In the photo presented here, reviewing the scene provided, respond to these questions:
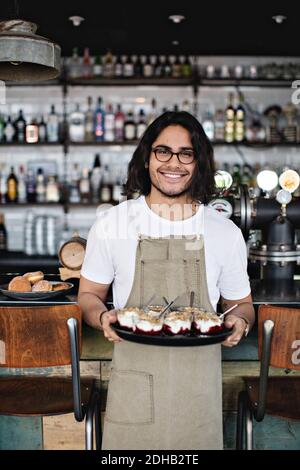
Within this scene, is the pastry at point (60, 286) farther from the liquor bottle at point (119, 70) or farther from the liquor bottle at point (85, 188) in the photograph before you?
the liquor bottle at point (119, 70)

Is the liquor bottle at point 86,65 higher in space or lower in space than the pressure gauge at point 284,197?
higher

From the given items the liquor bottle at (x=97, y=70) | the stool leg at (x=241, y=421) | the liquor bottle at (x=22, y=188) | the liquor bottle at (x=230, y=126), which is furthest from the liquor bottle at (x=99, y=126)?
the stool leg at (x=241, y=421)

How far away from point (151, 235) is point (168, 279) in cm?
14

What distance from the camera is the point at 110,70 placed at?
442 centimetres

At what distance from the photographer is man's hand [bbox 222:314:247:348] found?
1.57 m

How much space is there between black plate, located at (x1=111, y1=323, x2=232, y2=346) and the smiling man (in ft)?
0.35

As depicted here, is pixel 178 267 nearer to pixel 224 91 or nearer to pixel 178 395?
pixel 178 395

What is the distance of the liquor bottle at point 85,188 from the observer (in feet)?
14.7

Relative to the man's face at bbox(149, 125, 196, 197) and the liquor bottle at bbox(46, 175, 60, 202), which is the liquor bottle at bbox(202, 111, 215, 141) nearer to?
the liquor bottle at bbox(46, 175, 60, 202)

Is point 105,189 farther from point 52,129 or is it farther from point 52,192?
point 52,129

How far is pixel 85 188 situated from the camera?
4.48m

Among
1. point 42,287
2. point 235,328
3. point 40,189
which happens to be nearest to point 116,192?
point 40,189

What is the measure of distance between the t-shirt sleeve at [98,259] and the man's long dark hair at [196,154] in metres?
0.23

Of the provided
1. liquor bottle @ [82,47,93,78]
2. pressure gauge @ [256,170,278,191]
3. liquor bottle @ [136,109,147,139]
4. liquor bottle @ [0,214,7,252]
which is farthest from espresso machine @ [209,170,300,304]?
liquor bottle @ [0,214,7,252]
